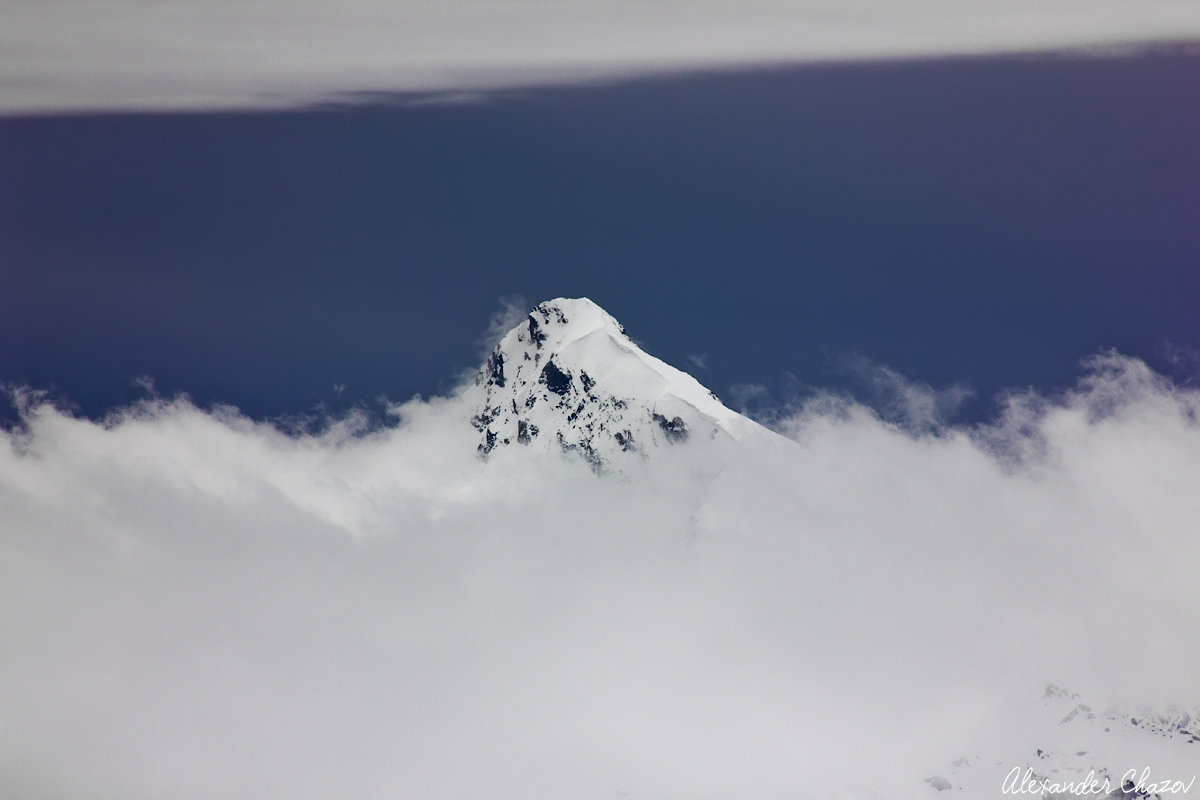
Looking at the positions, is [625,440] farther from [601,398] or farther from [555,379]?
[555,379]

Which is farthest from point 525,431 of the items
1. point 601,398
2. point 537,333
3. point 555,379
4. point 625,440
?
point 625,440

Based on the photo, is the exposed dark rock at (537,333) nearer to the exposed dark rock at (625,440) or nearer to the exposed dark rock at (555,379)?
the exposed dark rock at (555,379)

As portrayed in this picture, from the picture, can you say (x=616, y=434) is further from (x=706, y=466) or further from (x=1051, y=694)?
(x=1051, y=694)

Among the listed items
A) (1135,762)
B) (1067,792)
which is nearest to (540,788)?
(1067,792)

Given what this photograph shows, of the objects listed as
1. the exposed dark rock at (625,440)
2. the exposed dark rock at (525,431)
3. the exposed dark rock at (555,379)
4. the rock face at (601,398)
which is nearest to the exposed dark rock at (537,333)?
the rock face at (601,398)

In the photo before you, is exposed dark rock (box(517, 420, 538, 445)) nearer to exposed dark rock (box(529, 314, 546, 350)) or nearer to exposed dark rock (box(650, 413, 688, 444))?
exposed dark rock (box(529, 314, 546, 350))

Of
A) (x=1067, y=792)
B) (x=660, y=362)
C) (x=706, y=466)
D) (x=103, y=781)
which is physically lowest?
(x=1067, y=792)
